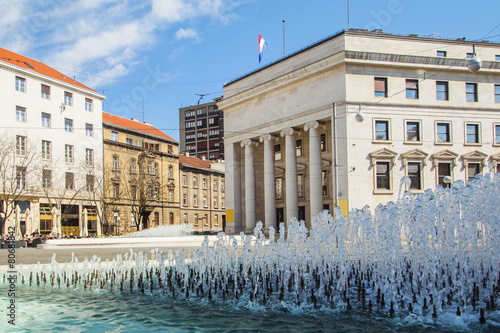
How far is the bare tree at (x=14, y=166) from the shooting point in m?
44.3

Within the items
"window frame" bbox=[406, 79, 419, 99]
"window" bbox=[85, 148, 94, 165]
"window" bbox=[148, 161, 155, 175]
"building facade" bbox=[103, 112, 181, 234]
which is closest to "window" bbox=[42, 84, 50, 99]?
"window" bbox=[85, 148, 94, 165]

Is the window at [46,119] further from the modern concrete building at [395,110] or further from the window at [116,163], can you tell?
the modern concrete building at [395,110]

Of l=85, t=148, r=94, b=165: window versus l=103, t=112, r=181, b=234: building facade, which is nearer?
Answer: l=85, t=148, r=94, b=165: window

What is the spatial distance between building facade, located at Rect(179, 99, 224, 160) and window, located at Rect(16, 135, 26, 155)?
205 ft

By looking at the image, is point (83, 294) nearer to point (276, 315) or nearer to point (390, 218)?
point (276, 315)

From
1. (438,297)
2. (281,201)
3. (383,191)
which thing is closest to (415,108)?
(383,191)

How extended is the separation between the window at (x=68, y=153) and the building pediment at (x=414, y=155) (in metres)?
39.0

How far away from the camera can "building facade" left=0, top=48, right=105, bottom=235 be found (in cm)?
4728

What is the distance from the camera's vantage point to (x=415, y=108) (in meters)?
39.1

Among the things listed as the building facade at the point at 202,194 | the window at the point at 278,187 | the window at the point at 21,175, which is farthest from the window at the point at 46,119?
the window at the point at 278,187

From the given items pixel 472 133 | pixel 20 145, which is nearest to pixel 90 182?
pixel 20 145

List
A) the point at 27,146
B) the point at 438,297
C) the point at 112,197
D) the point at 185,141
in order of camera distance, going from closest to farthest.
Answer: the point at 438,297
the point at 27,146
the point at 112,197
the point at 185,141

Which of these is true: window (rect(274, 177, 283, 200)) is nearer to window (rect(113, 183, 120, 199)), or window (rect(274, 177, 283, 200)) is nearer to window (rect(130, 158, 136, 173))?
window (rect(113, 183, 120, 199))

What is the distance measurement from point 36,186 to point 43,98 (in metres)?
10.4
